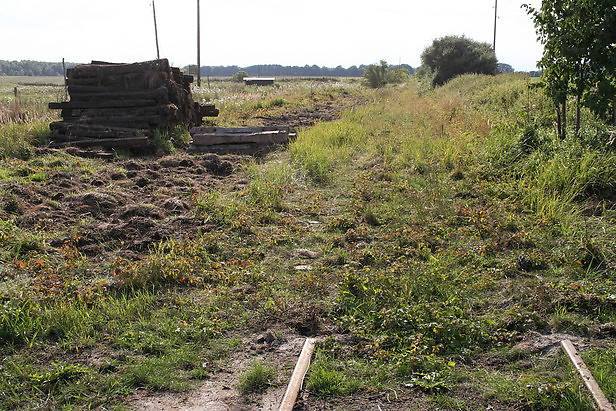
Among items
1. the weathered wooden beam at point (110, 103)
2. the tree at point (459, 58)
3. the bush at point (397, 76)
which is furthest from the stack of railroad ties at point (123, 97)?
the bush at point (397, 76)

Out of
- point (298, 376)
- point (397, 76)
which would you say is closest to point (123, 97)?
point (298, 376)

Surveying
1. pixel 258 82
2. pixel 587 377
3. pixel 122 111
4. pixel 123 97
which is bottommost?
pixel 587 377

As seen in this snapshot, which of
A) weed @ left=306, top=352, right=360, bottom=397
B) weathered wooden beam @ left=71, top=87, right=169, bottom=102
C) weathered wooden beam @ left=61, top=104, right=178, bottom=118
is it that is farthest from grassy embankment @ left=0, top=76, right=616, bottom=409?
weathered wooden beam @ left=71, top=87, right=169, bottom=102

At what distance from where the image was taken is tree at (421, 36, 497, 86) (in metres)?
39.2

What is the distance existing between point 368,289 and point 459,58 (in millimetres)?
39888

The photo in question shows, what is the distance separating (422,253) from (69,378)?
151 inches

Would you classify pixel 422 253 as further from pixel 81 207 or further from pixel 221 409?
pixel 81 207

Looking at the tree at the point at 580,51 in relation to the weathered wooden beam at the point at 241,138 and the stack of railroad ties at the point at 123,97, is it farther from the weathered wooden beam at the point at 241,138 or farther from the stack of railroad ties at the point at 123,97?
the stack of railroad ties at the point at 123,97

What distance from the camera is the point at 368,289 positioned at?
4.63m

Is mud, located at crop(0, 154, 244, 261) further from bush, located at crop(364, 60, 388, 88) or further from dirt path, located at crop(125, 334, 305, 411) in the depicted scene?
bush, located at crop(364, 60, 388, 88)

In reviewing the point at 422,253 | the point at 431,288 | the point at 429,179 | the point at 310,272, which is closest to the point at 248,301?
Result: the point at 310,272

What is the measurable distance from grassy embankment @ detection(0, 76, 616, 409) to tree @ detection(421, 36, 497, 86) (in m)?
33.3

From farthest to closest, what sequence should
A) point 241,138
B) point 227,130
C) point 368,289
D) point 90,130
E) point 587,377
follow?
point 227,130 < point 241,138 < point 90,130 < point 368,289 < point 587,377

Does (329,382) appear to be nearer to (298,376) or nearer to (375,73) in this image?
(298,376)
